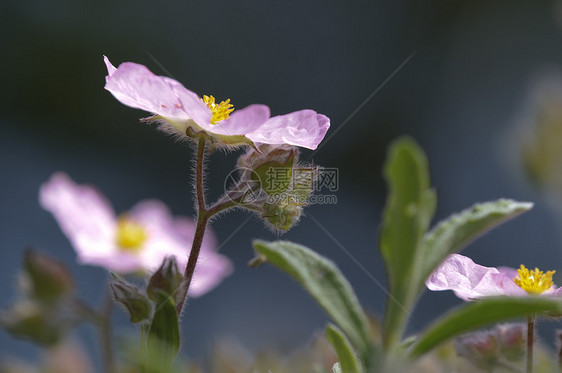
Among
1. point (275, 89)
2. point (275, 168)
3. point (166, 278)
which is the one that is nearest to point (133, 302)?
point (166, 278)

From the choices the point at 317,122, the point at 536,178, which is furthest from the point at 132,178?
the point at 317,122

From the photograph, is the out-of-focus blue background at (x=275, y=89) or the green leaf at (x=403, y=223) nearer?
the green leaf at (x=403, y=223)

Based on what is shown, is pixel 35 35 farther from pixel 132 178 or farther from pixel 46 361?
pixel 46 361

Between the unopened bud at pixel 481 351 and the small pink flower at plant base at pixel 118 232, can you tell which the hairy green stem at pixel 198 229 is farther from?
the small pink flower at plant base at pixel 118 232

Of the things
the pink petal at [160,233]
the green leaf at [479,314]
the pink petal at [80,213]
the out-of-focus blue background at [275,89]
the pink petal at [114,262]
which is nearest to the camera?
the green leaf at [479,314]

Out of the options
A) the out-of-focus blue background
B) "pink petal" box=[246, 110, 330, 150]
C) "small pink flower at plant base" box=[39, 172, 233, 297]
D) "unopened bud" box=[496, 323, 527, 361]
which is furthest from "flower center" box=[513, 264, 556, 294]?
the out-of-focus blue background

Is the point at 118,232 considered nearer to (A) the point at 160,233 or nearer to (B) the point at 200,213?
(A) the point at 160,233

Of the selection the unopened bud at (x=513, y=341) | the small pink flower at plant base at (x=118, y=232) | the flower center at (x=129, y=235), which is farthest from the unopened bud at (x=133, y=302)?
the flower center at (x=129, y=235)
